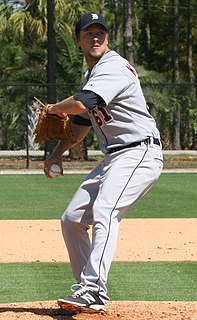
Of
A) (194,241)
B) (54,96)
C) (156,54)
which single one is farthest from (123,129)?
(156,54)

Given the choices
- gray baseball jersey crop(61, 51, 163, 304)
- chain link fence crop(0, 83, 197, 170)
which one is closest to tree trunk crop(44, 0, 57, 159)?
chain link fence crop(0, 83, 197, 170)

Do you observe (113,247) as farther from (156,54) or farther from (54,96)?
(156,54)

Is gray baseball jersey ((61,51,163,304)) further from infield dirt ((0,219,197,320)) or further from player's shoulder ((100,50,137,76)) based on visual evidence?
infield dirt ((0,219,197,320))

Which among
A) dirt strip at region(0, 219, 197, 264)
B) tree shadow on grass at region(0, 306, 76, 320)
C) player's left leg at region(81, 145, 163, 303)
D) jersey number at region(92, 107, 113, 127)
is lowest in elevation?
dirt strip at region(0, 219, 197, 264)

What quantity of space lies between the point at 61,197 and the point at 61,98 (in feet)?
38.1

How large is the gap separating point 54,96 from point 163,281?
1881 cm

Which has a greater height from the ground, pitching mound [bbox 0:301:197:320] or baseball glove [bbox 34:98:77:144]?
baseball glove [bbox 34:98:77:144]

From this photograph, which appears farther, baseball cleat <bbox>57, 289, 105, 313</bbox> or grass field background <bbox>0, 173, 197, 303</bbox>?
grass field background <bbox>0, 173, 197, 303</bbox>

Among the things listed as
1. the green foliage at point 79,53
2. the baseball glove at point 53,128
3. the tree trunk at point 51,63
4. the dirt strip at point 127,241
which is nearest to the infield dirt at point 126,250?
the dirt strip at point 127,241

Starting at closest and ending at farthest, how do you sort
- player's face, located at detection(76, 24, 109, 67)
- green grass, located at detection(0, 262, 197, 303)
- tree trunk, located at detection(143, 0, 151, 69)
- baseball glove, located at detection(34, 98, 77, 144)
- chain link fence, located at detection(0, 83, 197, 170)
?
player's face, located at detection(76, 24, 109, 67) → baseball glove, located at detection(34, 98, 77, 144) → green grass, located at detection(0, 262, 197, 303) → chain link fence, located at detection(0, 83, 197, 170) → tree trunk, located at detection(143, 0, 151, 69)

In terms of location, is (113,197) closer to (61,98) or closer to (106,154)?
(106,154)

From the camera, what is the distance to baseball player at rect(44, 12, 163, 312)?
20.6ft

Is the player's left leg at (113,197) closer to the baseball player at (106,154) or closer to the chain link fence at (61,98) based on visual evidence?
the baseball player at (106,154)

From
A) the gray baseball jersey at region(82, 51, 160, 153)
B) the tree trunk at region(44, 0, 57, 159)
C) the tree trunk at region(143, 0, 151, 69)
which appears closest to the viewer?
the gray baseball jersey at region(82, 51, 160, 153)
